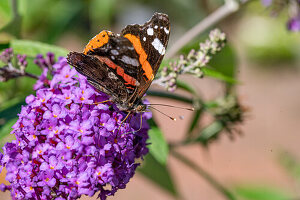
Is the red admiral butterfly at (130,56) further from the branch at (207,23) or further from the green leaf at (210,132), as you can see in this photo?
the green leaf at (210,132)

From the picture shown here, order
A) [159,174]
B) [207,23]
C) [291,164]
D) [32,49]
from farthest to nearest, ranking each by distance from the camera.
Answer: [291,164] < [159,174] < [207,23] < [32,49]

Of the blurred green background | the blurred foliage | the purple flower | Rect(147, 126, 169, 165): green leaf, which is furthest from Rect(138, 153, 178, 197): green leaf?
the blurred foliage

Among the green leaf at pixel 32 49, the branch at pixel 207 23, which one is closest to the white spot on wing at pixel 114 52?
the green leaf at pixel 32 49

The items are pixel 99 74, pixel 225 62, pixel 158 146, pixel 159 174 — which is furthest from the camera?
pixel 159 174

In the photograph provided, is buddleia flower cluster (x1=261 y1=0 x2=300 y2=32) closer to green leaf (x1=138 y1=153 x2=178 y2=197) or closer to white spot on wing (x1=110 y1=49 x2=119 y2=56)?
white spot on wing (x1=110 y1=49 x2=119 y2=56)

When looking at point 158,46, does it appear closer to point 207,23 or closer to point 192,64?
point 192,64

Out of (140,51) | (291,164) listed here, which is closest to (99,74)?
(140,51)

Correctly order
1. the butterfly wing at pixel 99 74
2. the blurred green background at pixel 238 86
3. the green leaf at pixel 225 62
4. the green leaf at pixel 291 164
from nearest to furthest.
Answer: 1. the butterfly wing at pixel 99 74
2. the green leaf at pixel 225 62
3. the blurred green background at pixel 238 86
4. the green leaf at pixel 291 164
